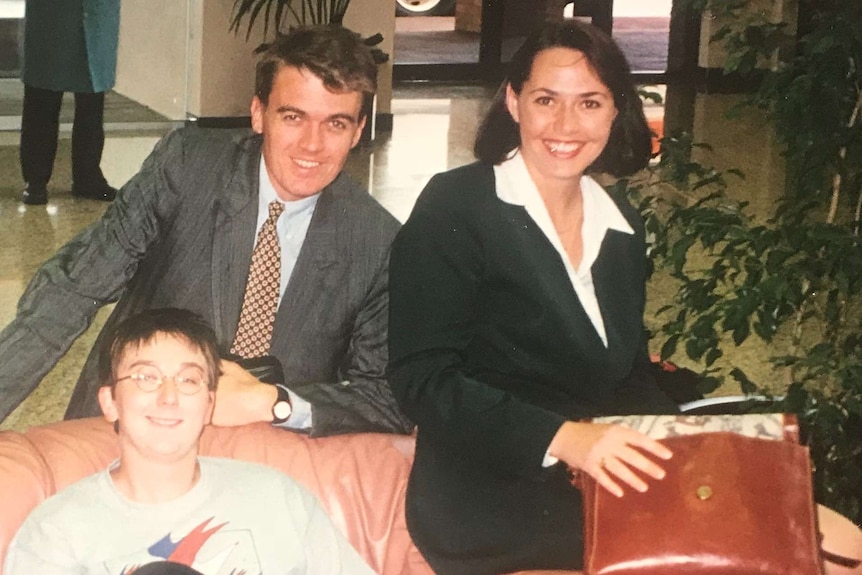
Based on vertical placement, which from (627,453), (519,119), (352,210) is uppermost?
(519,119)

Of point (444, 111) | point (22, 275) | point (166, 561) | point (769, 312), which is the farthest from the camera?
point (444, 111)

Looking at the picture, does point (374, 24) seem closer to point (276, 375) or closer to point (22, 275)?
point (22, 275)

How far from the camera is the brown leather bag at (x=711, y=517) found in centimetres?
133

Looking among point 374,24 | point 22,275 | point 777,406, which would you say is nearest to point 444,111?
point 374,24

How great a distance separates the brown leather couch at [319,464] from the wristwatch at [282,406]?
3cm

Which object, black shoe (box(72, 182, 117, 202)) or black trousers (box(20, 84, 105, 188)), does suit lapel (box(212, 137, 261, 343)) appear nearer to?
black trousers (box(20, 84, 105, 188))

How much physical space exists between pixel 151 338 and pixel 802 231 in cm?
116

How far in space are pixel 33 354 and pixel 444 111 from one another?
4.99m

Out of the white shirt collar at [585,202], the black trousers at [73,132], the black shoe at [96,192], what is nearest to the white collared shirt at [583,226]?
the white shirt collar at [585,202]

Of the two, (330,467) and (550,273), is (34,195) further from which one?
(550,273)

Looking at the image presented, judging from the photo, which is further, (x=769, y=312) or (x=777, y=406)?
(x=777, y=406)

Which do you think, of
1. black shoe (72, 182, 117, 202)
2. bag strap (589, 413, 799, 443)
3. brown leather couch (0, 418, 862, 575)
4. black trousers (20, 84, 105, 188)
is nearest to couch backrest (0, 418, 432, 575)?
brown leather couch (0, 418, 862, 575)

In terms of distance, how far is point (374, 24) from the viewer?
651 centimetres

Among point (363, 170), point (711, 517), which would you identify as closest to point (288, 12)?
point (363, 170)
